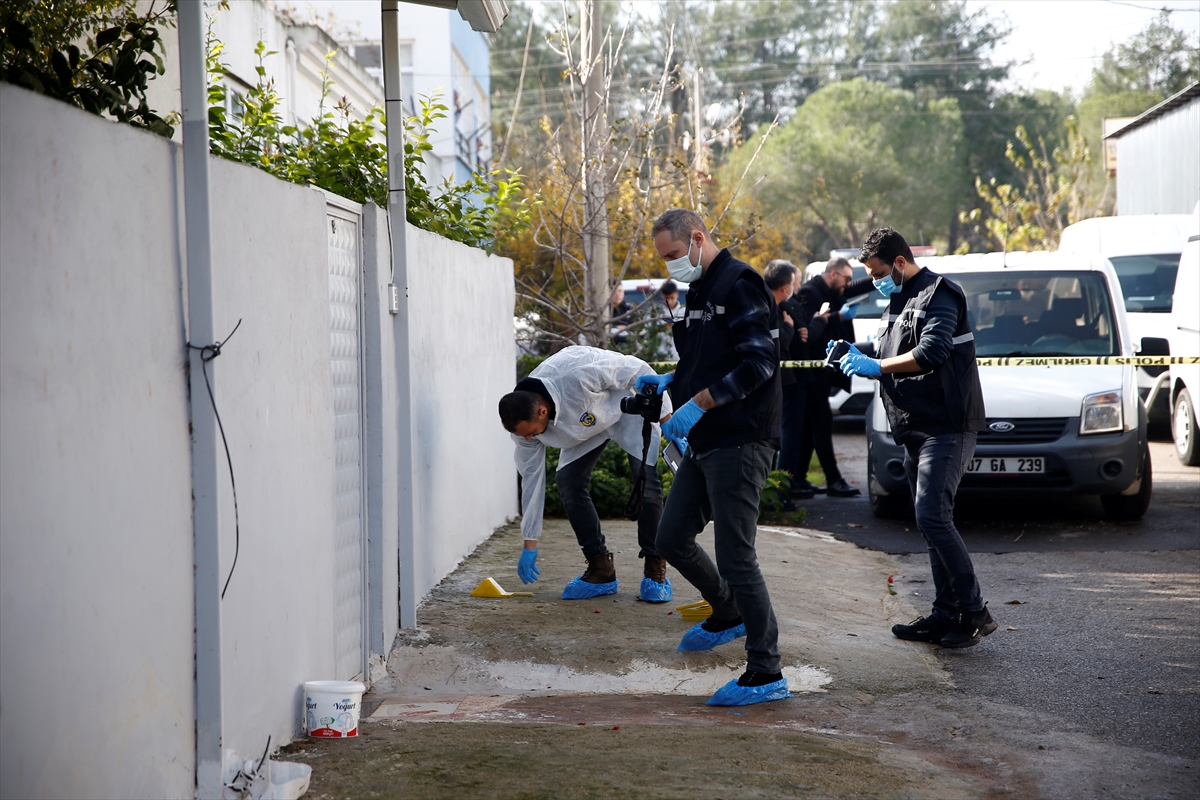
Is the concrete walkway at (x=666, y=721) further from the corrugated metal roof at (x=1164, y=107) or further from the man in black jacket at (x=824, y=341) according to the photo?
the corrugated metal roof at (x=1164, y=107)

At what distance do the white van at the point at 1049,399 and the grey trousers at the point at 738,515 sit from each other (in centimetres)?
409

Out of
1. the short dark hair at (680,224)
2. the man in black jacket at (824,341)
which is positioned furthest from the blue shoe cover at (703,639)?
the man in black jacket at (824,341)

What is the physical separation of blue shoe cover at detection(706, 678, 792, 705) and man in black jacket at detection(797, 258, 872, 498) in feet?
18.6

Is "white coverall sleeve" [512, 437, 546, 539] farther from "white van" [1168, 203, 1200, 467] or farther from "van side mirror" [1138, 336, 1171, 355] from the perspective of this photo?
"white van" [1168, 203, 1200, 467]

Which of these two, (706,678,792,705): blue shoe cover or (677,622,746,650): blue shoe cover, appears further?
(677,622,746,650): blue shoe cover

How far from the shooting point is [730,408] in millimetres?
4652

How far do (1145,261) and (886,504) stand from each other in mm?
8046

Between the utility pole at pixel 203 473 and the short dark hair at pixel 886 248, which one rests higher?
the short dark hair at pixel 886 248

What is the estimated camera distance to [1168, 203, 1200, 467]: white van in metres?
11.3

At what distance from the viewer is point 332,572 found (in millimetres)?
4547

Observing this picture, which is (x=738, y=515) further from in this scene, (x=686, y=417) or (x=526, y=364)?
(x=526, y=364)

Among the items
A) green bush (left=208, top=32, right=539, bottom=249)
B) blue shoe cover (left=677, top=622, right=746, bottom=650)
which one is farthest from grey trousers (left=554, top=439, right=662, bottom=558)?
green bush (left=208, top=32, right=539, bottom=249)

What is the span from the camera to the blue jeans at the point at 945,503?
5625mm

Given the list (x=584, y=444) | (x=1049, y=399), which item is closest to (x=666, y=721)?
(x=584, y=444)
